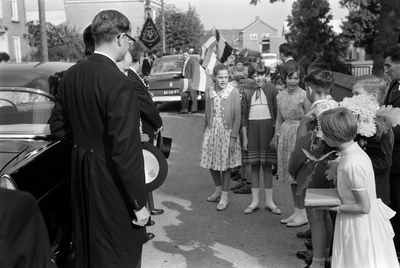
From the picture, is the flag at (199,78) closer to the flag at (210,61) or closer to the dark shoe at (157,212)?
the flag at (210,61)

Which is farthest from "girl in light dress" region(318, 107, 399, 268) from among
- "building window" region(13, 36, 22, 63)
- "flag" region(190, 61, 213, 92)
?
"building window" region(13, 36, 22, 63)

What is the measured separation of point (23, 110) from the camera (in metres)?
4.93

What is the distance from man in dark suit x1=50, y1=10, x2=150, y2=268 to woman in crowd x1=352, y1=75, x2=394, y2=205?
1.62 meters

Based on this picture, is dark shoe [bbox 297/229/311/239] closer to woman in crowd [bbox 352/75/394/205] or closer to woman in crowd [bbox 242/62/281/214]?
woman in crowd [bbox 242/62/281/214]

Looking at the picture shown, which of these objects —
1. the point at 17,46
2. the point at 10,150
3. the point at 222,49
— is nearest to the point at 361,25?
the point at 222,49

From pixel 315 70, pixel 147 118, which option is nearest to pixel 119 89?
pixel 147 118

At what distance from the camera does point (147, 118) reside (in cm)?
418

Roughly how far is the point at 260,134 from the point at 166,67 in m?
12.3

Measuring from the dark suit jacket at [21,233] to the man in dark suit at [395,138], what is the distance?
346cm

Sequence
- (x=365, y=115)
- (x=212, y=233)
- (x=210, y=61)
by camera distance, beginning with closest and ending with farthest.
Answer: (x=365, y=115)
(x=212, y=233)
(x=210, y=61)

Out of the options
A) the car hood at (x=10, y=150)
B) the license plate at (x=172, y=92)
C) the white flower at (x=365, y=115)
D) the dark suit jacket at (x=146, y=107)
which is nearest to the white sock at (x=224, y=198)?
the dark suit jacket at (x=146, y=107)

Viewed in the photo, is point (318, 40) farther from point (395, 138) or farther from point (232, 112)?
point (395, 138)

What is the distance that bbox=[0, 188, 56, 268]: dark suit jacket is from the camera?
1398 mm

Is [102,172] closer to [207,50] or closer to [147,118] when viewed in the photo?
[147,118]
